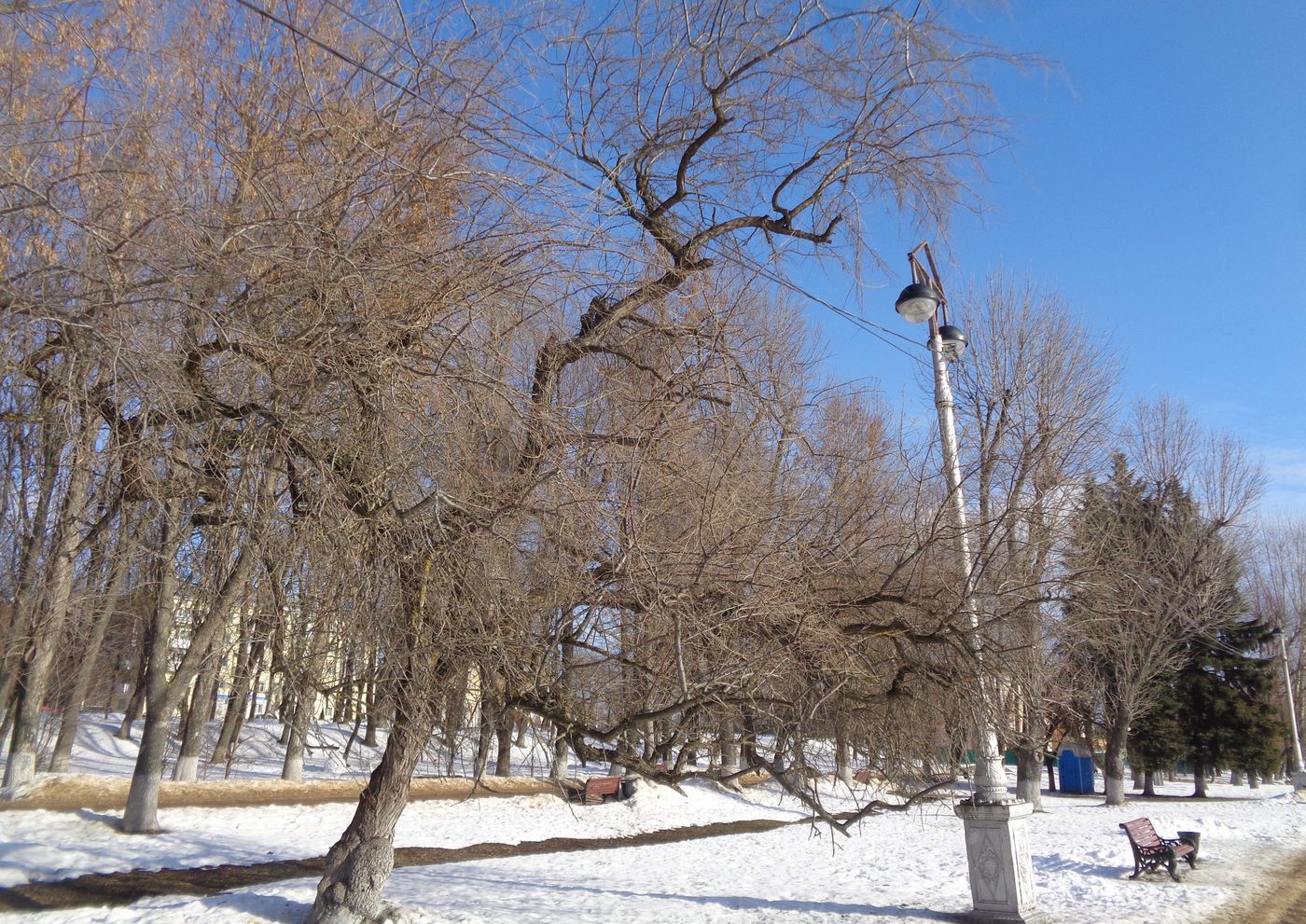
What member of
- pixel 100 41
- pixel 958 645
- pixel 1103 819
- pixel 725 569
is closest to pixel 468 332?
pixel 725 569

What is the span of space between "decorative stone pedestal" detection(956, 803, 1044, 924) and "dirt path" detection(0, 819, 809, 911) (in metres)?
1.83

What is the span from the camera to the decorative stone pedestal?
26.9 feet

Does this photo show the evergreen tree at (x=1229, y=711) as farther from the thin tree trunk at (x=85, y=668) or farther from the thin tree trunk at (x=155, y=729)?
the thin tree trunk at (x=85, y=668)

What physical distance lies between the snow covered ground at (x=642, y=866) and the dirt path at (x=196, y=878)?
0.43 metres

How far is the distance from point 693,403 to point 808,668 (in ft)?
6.18

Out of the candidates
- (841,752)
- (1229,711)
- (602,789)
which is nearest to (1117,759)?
(1229,711)

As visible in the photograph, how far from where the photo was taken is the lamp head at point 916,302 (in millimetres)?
8266

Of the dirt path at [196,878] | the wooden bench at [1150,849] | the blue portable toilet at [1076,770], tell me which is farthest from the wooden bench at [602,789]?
the blue portable toilet at [1076,770]

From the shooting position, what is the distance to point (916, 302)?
8.30 metres

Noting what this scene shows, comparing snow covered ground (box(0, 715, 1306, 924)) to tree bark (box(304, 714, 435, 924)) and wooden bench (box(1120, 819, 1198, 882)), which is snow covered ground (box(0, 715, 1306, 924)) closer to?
wooden bench (box(1120, 819, 1198, 882))

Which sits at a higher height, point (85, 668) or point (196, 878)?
point (85, 668)

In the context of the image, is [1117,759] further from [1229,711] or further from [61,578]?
[61,578]

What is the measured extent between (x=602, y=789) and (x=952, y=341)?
1351 cm

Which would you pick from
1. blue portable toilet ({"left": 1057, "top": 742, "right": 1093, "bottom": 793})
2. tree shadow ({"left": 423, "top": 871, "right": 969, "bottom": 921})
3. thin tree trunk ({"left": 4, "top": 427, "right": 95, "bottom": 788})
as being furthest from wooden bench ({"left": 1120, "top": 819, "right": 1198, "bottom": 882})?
blue portable toilet ({"left": 1057, "top": 742, "right": 1093, "bottom": 793})
